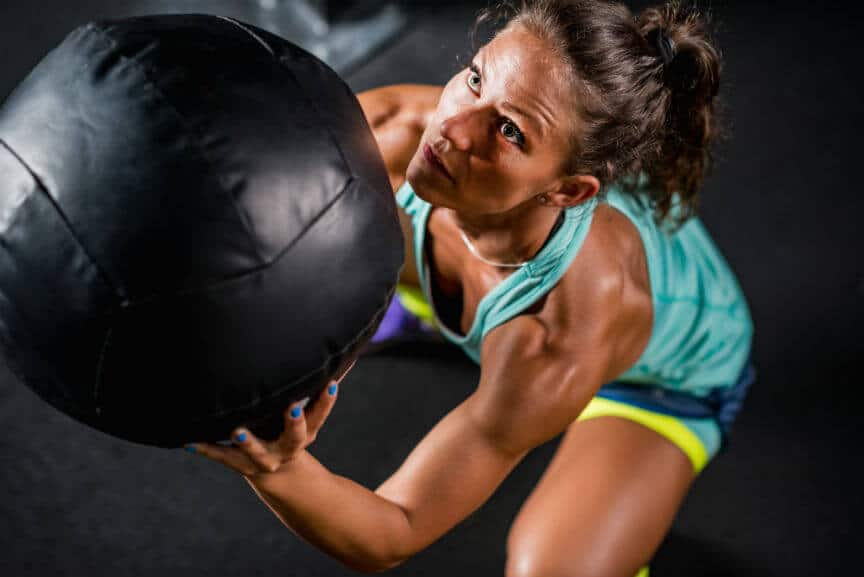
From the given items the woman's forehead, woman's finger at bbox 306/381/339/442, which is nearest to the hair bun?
the woman's forehead

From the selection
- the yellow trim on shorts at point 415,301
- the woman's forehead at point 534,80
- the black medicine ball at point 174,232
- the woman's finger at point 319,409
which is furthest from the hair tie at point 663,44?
the yellow trim on shorts at point 415,301

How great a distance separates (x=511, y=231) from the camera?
1.31m

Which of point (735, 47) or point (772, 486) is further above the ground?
point (735, 47)

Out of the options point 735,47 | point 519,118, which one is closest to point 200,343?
point 519,118

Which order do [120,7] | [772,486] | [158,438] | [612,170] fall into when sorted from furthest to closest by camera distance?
[120,7] < [772,486] < [612,170] < [158,438]

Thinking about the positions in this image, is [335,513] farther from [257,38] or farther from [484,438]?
[257,38]

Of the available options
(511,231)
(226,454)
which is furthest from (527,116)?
(226,454)

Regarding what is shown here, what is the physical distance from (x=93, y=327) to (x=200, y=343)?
9 cm

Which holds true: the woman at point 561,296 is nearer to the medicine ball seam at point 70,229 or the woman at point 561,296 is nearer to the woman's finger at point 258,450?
the woman's finger at point 258,450

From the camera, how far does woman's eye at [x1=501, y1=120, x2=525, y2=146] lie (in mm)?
1107

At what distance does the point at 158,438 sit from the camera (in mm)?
873

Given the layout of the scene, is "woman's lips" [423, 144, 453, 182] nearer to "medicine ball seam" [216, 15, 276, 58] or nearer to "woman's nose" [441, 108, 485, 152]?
"woman's nose" [441, 108, 485, 152]

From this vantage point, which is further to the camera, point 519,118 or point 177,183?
point 519,118

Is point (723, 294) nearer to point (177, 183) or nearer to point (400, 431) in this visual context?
point (400, 431)
